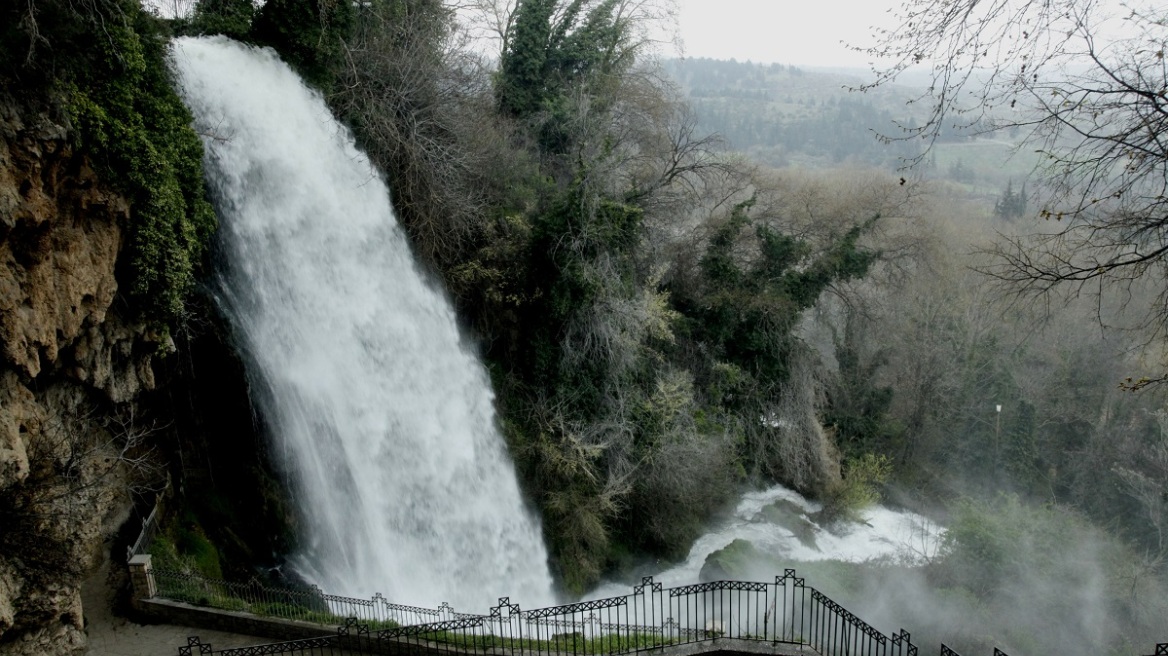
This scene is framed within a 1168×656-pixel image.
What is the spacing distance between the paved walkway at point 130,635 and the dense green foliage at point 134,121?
360 centimetres

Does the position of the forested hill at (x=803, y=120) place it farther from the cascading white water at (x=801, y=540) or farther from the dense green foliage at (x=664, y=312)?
the cascading white water at (x=801, y=540)

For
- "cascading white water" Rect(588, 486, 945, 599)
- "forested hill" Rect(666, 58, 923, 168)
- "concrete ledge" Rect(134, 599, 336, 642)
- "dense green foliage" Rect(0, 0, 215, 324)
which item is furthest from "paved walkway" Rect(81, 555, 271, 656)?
"forested hill" Rect(666, 58, 923, 168)

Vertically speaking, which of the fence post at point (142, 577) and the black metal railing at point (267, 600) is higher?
the fence post at point (142, 577)

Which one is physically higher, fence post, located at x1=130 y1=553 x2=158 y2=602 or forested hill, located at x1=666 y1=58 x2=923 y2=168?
forested hill, located at x1=666 y1=58 x2=923 y2=168

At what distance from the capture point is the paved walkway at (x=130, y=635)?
856 centimetres

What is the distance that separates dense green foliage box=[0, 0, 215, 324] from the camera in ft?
23.1

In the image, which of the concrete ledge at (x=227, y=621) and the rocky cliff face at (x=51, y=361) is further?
the concrete ledge at (x=227, y=621)

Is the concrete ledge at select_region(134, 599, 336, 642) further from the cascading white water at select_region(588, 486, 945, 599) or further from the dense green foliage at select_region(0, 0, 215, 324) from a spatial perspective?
the cascading white water at select_region(588, 486, 945, 599)

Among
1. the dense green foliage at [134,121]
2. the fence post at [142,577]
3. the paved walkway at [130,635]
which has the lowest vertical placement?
the paved walkway at [130,635]

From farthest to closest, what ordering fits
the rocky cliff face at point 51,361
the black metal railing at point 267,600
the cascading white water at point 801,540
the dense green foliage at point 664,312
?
the cascading white water at point 801,540 → the dense green foliage at point 664,312 → the black metal railing at point 267,600 → the rocky cliff face at point 51,361

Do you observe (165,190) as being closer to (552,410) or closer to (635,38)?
(552,410)

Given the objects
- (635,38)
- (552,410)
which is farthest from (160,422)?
(635,38)

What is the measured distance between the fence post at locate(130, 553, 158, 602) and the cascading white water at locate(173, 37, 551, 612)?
196 cm

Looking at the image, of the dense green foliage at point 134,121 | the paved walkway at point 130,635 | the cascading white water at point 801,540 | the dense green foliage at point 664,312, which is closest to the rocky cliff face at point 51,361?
the dense green foliage at point 134,121
